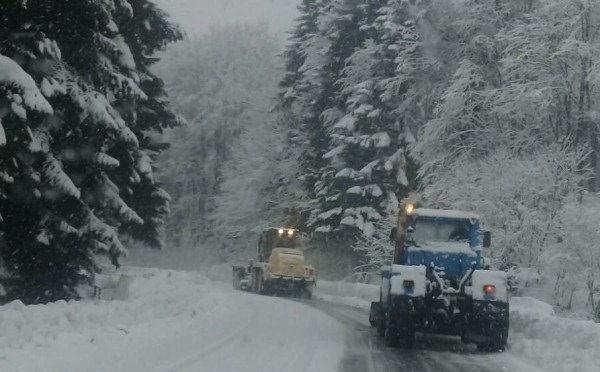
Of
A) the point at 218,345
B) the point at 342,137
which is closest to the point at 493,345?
the point at 218,345

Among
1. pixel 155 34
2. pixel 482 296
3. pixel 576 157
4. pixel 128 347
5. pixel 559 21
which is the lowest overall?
pixel 128 347

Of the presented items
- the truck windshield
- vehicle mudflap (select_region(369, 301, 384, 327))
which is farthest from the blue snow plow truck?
vehicle mudflap (select_region(369, 301, 384, 327))

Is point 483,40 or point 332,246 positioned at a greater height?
point 483,40

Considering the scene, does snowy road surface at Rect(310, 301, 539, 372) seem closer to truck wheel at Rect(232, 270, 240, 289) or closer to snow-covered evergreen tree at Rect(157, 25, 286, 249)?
truck wheel at Rect(232, 270, 240, 289)

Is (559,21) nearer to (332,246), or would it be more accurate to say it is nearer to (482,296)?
(482,296)

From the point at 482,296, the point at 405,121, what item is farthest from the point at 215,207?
the point at 482,296

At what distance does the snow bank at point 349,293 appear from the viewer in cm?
2875

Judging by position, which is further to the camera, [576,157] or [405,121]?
[405,121]

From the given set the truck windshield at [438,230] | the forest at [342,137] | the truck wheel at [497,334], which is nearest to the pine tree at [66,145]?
the forest at [342,137]

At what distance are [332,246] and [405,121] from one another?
8546 millimetres

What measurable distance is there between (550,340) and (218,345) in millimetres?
5695

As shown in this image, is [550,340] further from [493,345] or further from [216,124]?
[216,124]

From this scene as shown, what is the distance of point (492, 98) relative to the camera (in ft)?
91.4

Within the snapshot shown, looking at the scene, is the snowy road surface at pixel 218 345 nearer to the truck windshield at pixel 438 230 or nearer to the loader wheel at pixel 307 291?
the truck windshield at pixel 438 230
